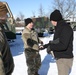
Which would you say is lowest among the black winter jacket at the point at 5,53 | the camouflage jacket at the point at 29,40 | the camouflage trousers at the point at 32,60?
the camouflage trousers at the point at 32,60

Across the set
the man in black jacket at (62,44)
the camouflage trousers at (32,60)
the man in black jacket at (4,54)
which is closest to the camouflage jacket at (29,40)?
the camouflage trousers at (32,60)

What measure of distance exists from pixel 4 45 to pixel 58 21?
2.12m

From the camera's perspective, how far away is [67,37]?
13.9ft

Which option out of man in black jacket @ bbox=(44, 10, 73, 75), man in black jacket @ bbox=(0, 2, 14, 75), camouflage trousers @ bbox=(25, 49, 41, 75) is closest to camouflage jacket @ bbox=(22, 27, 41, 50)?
camouflage trousers @ bbox=(25, 49, 41, 75)

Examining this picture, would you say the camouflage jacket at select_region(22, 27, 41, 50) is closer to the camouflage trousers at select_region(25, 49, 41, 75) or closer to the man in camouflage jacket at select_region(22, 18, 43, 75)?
the man in camouflage jacket at select_region(22, 18, 43, 75)

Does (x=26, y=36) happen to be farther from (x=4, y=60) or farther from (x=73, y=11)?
(x=73, y=11)

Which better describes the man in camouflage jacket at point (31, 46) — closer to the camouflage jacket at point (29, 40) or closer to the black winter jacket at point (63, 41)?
the camouflage jacket at point (29, 40)

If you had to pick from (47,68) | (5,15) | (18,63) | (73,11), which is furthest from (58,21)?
(73,11)

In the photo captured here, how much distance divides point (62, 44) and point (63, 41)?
0.21ft

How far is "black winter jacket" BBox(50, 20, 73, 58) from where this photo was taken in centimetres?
426

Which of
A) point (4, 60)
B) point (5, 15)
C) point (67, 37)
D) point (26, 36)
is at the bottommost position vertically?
Result: point (26, 36)

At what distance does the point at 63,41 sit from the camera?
4.25 m

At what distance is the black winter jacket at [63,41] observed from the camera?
14.0 feet

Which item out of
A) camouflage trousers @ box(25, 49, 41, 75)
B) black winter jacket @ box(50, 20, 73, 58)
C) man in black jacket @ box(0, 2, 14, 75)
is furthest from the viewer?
camouflage trousers @ box(25, 49, 41, 75)
